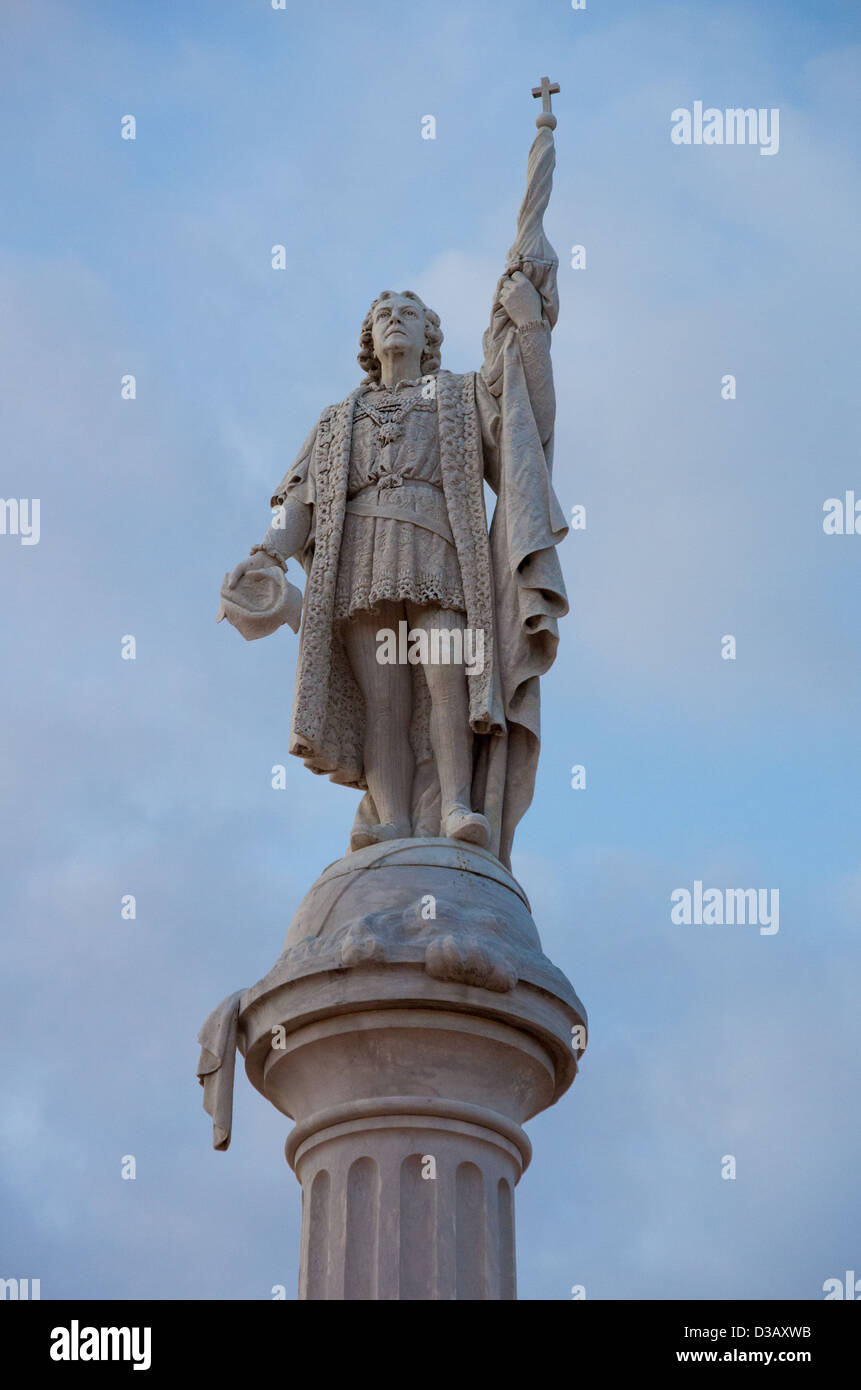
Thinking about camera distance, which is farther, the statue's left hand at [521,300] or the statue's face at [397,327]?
the statue's face at [397,327]

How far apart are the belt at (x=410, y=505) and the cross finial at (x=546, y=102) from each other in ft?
9.06

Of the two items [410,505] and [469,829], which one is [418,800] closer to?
[469,829]

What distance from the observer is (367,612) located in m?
11.6

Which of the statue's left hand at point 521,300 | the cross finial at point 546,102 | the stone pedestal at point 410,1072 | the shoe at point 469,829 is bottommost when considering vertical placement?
the stone pedestal at point 410,1072

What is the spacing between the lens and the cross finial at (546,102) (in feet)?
41.4

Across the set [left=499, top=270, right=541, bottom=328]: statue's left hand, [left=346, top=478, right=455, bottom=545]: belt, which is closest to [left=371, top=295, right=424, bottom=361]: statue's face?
[left=499, top=270, right=541, bottom=328]: statue's left hand

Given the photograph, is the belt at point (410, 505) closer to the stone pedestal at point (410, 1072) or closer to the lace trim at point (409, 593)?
the lace trim at point (409, 593)

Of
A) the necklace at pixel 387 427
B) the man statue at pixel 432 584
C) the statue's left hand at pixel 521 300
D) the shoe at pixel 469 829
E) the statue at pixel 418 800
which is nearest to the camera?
the statue at pixel 418 800

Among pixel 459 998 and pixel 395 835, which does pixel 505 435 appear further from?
pixel 459 998

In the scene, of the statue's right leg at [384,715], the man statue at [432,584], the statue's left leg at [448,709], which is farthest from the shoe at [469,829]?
the statue's right leg at [384,715]

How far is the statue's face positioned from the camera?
12.6 metres
